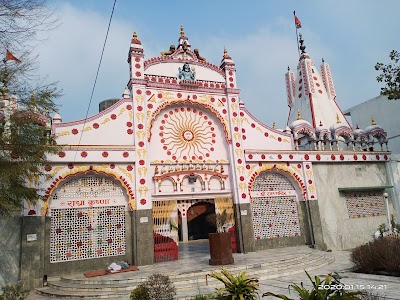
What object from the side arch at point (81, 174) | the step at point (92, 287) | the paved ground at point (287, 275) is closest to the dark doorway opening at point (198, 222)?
the paved ground at point (287, 275)

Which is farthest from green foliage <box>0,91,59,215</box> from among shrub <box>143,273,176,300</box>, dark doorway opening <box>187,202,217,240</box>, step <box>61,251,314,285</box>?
A: dark doorway opening <box>187,202,217,240</box>

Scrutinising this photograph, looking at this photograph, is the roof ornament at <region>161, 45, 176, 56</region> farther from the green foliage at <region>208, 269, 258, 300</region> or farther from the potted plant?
the green foliage at <region>208, 269, 258, 300</region>

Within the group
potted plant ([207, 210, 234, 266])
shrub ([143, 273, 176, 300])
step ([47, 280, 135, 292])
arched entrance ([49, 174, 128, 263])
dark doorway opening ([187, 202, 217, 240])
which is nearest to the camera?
shrub ([143, 273, 176, 300])

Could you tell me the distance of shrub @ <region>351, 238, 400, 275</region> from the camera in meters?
8.59

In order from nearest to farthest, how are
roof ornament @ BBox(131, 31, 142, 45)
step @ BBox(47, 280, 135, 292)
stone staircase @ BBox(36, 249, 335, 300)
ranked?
stone staircase @ BBox(36, 249, 335, 300), step @ BBox(47, 280, 135, 292), roof ornament @ BBox(131, 31, 142, 45)

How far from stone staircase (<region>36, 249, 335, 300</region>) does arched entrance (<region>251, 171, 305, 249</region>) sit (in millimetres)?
2628

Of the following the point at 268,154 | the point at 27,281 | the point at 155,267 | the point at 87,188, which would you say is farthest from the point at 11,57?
the point at 268,154

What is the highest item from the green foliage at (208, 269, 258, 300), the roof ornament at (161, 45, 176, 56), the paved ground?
the roof ornament at (161, 45, 176, 56)

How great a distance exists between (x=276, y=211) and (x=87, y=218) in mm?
7746

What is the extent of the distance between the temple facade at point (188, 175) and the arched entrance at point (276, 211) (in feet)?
0.15

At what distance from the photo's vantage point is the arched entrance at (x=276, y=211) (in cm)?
1400

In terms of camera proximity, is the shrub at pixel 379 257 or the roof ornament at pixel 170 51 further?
the roof ornament at pixel 170 51

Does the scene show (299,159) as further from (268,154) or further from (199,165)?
(199,165)

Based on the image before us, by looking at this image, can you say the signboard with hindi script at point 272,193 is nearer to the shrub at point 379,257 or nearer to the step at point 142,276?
the step at point 142,276
